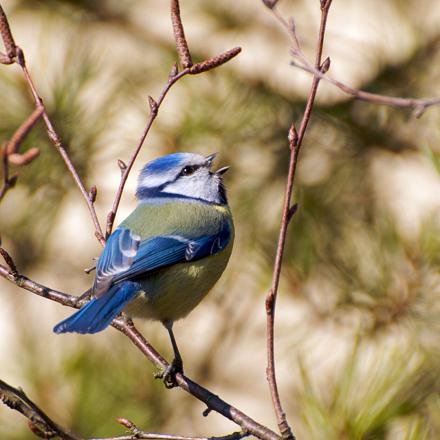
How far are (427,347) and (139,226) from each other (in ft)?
2.07

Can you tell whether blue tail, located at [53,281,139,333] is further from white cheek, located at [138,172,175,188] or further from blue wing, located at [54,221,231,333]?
white cheek, located at [138,172,175,188]

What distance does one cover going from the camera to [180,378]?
4.64 ft

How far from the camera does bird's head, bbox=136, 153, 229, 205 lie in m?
1.89

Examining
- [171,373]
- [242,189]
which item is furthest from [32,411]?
[242,189]

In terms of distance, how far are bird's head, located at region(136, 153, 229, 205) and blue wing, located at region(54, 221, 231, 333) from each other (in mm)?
240

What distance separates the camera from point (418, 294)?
1646 millimetres

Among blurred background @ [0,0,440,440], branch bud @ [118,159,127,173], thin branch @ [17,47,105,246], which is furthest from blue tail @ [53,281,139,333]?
blurred background @ [0,0,440,440]

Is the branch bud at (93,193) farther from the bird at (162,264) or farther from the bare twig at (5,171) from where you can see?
the bare twig at (5,171)

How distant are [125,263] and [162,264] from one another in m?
0.07

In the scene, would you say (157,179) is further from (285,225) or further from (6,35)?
(285,225)

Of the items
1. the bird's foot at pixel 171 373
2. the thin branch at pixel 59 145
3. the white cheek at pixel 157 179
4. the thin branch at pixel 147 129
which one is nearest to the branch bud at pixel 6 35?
the thin branch at pixel 59 145

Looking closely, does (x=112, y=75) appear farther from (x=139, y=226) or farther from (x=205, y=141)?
(x=139, y=226)

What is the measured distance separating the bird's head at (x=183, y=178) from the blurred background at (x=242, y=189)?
0.34ft

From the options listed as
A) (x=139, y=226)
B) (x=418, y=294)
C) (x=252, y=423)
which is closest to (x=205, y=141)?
(x=139, y=226)
